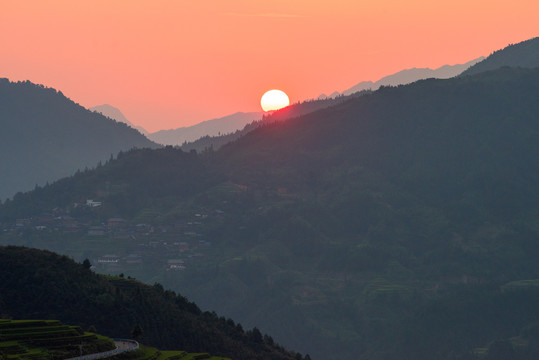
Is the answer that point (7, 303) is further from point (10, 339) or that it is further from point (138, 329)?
point (10, 339)

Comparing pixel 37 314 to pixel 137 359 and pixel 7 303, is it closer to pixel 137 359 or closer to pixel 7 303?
pixel 7 303

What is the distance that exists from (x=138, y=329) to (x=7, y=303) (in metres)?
29.8

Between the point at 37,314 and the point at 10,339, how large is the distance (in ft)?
173

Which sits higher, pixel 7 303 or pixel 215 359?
pixel 7 303

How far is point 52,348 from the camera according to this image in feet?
485

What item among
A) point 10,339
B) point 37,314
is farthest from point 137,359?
point 37,314

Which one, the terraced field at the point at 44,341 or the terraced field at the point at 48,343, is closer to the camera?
the terraced field at the point at 48,343

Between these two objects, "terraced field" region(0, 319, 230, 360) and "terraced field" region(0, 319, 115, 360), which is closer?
"terraced field" region(0, 319, 230, 360)

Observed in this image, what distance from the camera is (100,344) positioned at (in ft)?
511

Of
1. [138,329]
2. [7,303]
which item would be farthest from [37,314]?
[138,329]

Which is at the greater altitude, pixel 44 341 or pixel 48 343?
pixel 44 341

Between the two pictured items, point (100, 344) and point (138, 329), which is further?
point (138, 329)

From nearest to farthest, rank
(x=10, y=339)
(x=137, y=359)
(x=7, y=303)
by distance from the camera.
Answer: (x=10, y=339) → (x=137, y=359) → (x=7, y=303)

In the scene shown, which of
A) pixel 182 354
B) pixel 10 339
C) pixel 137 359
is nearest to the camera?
pixel 10 339
